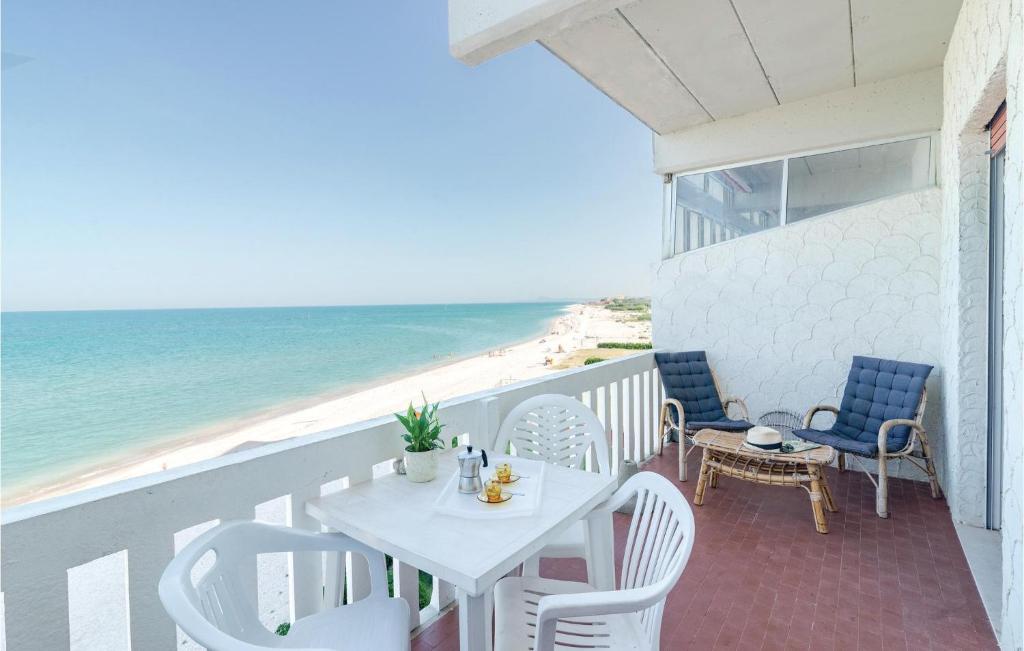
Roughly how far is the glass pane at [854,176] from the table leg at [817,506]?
2.47 meters

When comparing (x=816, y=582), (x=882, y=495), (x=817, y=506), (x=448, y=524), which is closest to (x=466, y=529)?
(x=448, y=524)

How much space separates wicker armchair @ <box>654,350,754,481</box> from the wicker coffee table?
0.62 meters

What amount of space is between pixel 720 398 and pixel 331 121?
2514 centimetres

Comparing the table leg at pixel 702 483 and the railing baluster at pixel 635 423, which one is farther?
the railing baluster at pixel 635 423

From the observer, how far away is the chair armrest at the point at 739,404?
422 centimetres

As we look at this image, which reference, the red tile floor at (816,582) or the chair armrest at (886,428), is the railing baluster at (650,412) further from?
the chair armrest at (886,428)

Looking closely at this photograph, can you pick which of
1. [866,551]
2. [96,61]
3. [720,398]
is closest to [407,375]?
[96,61]

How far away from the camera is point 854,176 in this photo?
402 centimetres

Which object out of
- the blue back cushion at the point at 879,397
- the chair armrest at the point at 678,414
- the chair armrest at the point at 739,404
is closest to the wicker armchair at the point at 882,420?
the blue back cushion at the point at 879,397

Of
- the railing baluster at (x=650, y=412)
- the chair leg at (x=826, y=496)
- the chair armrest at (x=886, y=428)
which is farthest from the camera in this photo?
the railing baluster at (x=650, y=412)

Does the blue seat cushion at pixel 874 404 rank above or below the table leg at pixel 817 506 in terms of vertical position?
above

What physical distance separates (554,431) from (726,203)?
3404mm

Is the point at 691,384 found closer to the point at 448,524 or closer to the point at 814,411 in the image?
the point at 814,411

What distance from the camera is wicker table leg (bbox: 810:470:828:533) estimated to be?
2.84 m
